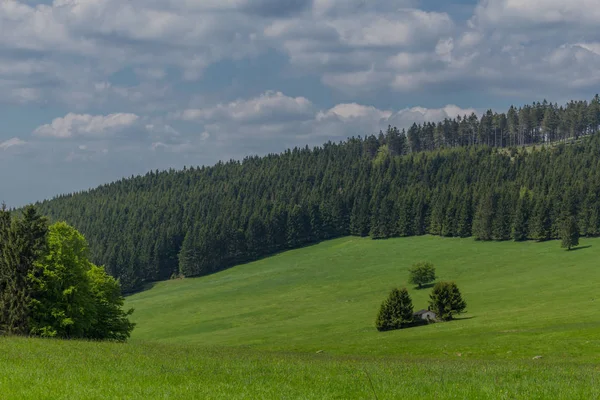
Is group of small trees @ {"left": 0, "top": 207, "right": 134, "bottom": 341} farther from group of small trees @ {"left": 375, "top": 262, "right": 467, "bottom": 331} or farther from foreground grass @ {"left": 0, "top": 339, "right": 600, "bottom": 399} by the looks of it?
group of small trees @ {"left": 375, "top": 262, "right": 467, "bottom": 331}

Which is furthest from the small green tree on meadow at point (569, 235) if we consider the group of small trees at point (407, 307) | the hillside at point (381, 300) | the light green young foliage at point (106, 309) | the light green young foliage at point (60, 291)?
the light green young foliage at point (60, 291)

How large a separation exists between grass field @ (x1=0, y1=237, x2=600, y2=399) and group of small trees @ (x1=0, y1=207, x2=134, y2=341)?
40.9ft

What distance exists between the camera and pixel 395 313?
93500 mm

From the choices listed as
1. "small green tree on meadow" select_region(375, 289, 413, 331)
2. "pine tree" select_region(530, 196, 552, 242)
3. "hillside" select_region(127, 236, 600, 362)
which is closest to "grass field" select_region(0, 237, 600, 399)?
"hillside" select_region(127, 236, 600, 362)

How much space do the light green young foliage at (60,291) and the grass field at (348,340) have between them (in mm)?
11751

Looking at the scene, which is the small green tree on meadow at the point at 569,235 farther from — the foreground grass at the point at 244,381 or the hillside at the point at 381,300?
the foreground grass at the point at 244,381

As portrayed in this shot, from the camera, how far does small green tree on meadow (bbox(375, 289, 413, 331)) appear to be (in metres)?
92.9

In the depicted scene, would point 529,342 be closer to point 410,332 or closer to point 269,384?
point 410,332

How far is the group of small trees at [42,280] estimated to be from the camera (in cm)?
5378

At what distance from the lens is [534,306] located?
95.6 meters

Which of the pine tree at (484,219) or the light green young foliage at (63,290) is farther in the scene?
the pine tree at (484,219)

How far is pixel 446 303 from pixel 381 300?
30232 millimetres

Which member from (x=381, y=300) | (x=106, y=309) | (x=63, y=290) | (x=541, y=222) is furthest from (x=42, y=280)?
(x=541, y=222)

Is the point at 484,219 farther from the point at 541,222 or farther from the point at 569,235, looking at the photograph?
the point at 569,235
